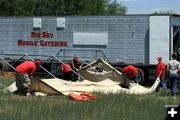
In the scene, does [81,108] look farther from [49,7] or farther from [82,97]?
[49,7]

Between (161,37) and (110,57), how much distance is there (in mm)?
3299

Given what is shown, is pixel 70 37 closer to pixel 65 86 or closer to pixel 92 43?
pixel 92 43

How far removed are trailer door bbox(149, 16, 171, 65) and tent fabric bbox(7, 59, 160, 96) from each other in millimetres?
3521

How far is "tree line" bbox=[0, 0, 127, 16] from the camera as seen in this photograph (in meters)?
52.1

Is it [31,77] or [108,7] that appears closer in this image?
[31,77]

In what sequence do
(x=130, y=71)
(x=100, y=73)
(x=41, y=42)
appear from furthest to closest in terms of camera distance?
1. (x=41, y=42)
2. (x=100, y=73)
3. (x=130, y=71)

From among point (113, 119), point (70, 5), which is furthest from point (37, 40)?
point (70, 5)

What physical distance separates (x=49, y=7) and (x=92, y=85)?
3898 cm

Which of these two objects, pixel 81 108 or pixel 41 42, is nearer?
pixel 81 108

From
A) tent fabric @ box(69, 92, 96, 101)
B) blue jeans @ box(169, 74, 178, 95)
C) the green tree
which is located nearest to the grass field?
tent fabric @ box(69, 92, 96, 101)

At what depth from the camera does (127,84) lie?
19906 millimetres

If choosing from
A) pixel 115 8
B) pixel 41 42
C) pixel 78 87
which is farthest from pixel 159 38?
pixel 115 8

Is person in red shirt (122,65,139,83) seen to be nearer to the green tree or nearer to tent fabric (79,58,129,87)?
tent fabric (79,58,129,87)

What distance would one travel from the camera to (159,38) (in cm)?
2467
